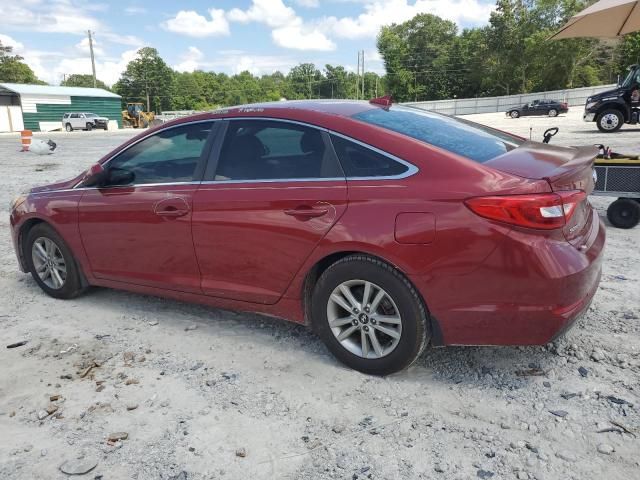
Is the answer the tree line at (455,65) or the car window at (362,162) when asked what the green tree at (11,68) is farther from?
the car window at (362,162)

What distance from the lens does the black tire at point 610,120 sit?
1859 centimetres

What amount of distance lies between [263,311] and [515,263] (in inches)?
66.2

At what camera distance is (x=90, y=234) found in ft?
14.3

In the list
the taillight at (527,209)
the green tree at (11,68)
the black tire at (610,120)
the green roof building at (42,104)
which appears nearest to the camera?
the taillight at (527,209)

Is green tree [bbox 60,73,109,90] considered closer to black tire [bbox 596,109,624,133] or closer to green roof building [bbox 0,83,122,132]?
green roof building [bbox 0,83,122,132]

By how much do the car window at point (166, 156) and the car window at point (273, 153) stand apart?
0.25 m

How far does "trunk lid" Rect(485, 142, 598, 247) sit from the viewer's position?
2889 millimetres

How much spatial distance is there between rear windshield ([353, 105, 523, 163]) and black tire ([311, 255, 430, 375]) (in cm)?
80

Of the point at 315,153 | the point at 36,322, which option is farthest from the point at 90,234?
the point at 315,153

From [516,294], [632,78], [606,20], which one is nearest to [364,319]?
[516,294]

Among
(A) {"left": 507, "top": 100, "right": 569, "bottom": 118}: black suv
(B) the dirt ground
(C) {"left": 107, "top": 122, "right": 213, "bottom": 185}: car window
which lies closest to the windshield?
(B) the dirt ground

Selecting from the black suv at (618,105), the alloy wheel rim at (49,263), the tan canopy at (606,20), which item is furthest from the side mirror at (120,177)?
the black suv at (618,105)

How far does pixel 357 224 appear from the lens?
309cm

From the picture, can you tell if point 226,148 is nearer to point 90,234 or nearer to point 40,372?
point 90,234
